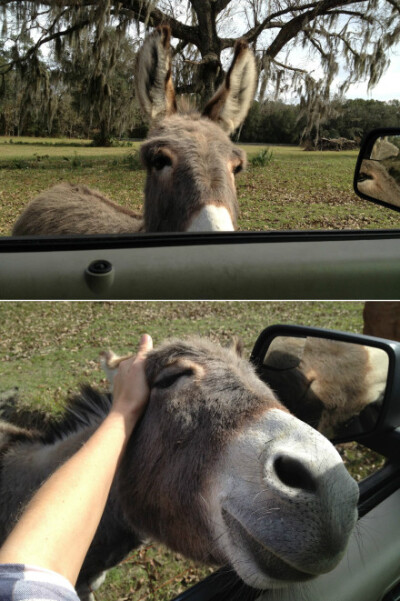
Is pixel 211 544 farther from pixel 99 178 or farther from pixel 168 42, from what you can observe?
pixel 168 42

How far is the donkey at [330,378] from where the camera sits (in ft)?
4.91

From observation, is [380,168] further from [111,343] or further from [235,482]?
[235,482]

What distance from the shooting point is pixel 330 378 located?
1.61 m

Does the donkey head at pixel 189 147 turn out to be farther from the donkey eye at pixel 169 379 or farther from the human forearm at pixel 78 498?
the human forearm at pixel 78 498

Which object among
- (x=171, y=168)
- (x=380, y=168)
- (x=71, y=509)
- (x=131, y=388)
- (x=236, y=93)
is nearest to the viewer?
(x=71, y=509)

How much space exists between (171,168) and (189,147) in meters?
0.14

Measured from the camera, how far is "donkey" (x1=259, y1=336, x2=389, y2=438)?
1.50m

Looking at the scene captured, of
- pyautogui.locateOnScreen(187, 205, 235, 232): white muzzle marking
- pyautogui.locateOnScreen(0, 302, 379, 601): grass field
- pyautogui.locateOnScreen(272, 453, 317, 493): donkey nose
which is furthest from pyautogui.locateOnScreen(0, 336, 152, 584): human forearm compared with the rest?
pyautogui.locateOnScreen(187, 205, 235, 232): white muzzle marking

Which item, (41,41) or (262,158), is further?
(262,158)

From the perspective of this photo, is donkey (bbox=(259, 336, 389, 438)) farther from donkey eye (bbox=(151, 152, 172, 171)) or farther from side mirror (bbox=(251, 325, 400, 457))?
donkey eye (bbox=(151, 152, 172, 171))

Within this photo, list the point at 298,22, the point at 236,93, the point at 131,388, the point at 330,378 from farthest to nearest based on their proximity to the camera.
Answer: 1. the point at 236,93
2. the point at 298,22
3. the point at 330,378
4. the point at 131,388

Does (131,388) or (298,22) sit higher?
(298,22)

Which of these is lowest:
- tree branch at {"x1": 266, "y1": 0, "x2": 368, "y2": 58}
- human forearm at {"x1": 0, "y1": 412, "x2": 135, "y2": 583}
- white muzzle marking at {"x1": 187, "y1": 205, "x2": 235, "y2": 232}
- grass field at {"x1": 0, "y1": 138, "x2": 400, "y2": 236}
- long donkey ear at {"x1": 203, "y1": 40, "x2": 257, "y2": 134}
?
human forearm at {"x1": 0, "y1": 412, "x2": 135, "y2": 583}

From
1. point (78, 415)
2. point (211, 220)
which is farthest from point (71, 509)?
point (211, 220)
